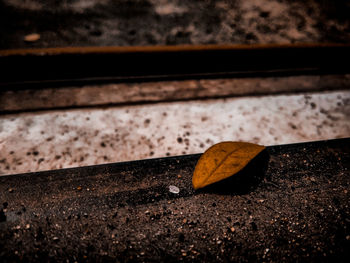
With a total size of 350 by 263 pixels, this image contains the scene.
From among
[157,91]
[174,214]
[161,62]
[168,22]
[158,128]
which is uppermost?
[168,22]

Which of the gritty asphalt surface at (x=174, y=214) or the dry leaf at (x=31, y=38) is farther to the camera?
the dry leaf at (x=31, y=38)

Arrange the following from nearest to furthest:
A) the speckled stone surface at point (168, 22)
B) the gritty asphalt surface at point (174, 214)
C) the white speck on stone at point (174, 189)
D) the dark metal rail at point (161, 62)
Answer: the gritty asphalt surface at point (174, 214), the white speck on stone at point (174, 189), the dark metal rail at point (161, 62), the speckled stone surface at point (168, 22)

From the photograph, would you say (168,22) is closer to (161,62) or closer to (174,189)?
(161,62)

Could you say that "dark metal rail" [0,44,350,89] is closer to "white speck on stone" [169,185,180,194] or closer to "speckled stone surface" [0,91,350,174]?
"speckled stone surface" [0,91,350,174]

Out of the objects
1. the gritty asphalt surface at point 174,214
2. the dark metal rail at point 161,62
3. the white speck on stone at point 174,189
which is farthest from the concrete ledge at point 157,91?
the white speck on stone at point 174,189

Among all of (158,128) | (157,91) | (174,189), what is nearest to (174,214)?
(174,189)

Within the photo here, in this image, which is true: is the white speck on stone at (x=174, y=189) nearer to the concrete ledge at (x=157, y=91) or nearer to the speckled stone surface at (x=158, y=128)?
the speckled stone surface at (x=158, y=128)

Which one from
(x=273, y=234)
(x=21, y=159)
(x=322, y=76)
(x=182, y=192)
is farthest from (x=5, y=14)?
(x=322, y=76)
